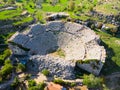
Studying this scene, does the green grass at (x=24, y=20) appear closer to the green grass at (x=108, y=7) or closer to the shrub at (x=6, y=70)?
the shrub at (x=6, y=70)

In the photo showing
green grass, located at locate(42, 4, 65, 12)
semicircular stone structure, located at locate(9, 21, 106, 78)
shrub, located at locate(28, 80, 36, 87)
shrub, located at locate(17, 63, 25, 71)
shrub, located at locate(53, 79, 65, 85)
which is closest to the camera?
shrub, located at locate(28, 80, 36, 87)

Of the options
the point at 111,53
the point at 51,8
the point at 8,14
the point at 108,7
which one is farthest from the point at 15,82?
the point at 108,7

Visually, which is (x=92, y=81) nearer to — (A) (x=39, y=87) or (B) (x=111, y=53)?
(A) (x=39, y=87)

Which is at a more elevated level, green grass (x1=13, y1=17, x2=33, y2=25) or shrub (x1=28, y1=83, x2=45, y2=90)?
green grass (x1=13, y1=17, x2=33, y2=25)

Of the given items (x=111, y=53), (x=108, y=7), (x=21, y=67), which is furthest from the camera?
(x=108, y=7)

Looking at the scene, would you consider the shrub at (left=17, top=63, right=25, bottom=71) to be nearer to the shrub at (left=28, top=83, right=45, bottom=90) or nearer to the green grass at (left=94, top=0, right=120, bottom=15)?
the shrub at (left=28, top=83, right=45, bottom=90)

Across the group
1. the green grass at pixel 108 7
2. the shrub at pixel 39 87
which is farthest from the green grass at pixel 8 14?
the green grass at pixel 108 7

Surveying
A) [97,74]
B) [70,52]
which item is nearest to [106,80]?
[97,74]

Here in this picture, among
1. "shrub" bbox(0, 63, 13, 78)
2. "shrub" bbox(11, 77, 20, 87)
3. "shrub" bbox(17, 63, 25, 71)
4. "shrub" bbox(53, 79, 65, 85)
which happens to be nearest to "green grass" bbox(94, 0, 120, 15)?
"shrub" bbox(53, 79, 65, 85)

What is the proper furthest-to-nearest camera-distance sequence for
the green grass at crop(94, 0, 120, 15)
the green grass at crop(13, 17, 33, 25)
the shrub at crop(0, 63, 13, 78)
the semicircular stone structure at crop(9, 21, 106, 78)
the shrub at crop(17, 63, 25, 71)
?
1. the green grass at crop(94, 0, 120, 15)
2. the green grass at crop(13, 17, 33, 25)
3. the semicircular stone structure at crop(9, 21, 106, 78)
4. the shrub at crop(17, 63, 25, 71)
5. the shrub at crop(0, 63, 13, 78)
